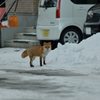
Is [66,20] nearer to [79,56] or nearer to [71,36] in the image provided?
[71,36]

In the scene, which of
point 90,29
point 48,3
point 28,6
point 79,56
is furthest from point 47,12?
point 79,56

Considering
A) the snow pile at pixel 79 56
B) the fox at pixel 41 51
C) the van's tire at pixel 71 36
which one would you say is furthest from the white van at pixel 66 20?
the fox at pixel 41 51

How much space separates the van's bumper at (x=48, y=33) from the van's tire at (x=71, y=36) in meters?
0.22

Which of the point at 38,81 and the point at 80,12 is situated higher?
the point at 80,12

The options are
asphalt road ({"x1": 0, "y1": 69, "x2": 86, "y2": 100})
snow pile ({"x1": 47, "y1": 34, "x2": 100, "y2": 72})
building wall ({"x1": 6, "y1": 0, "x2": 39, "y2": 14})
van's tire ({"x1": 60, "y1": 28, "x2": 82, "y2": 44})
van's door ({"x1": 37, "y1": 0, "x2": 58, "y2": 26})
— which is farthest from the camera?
building wall ({"x1": 6, "y1": 0, "x2": 39, "y2": 14})

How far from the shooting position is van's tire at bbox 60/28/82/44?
1314 centimetres

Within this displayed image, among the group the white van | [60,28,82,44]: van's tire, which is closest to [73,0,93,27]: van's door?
the white van

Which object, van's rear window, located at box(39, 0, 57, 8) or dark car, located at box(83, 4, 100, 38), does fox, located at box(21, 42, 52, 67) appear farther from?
van's rear window, located at box(39, 0, 57, 8)

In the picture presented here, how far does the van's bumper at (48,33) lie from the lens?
13148 millimetres

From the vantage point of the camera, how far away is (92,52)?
1033 centimetres

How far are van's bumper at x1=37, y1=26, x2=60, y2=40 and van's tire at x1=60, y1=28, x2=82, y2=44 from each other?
22 centimetres

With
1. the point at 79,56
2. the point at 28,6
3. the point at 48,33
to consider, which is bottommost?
the point at 79,56

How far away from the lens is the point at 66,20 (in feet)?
43.4

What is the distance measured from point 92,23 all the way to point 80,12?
164 cm
